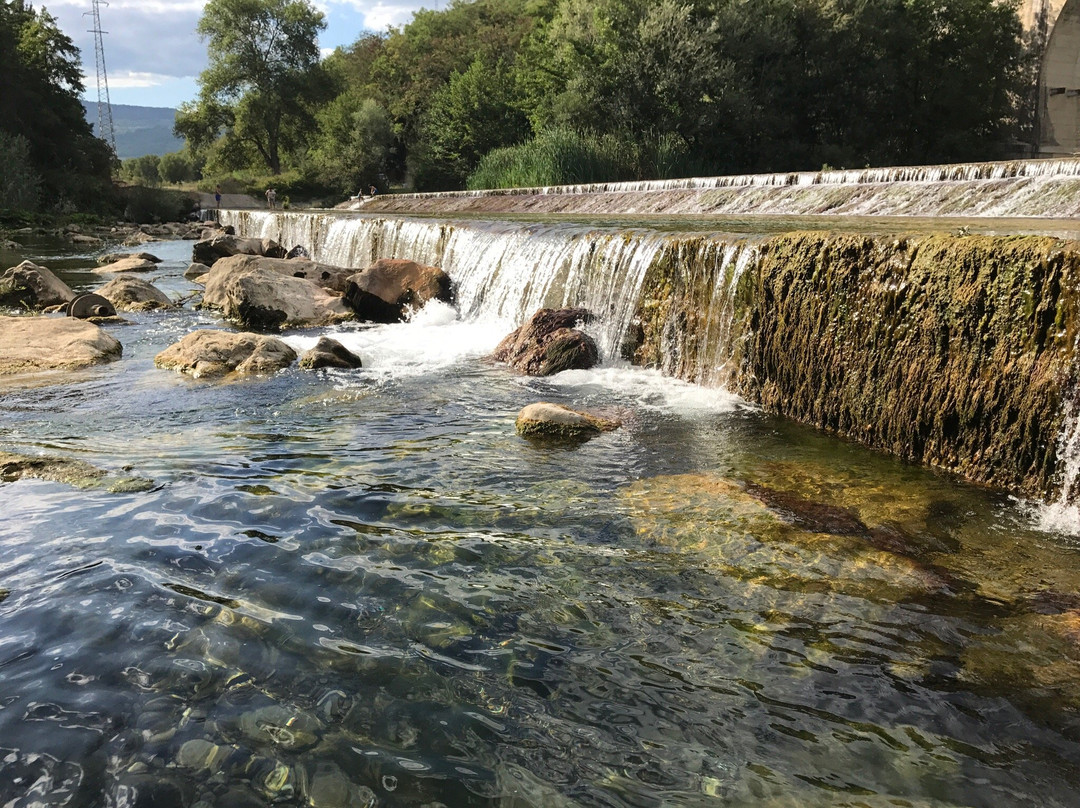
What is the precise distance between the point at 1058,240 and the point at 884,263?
1.07 metres

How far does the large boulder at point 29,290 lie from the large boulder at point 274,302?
2.44m

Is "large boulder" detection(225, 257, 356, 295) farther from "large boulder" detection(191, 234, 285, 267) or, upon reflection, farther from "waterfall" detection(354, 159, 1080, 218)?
"waterfall" detection(354, 159, 1080, 218)

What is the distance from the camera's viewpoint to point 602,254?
877 centimetres

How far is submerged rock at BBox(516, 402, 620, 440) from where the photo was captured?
5.67 m

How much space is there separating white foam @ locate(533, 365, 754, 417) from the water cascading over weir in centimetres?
17

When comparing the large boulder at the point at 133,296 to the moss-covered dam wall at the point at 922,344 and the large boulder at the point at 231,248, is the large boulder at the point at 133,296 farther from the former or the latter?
the moss-covered dam wall at the point at 922,344

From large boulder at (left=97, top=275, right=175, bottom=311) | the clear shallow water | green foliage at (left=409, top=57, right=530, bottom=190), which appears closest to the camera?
the clear shallow water

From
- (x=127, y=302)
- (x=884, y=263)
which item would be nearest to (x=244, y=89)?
(x=127, y=302)

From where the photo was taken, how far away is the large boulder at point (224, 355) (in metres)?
7.85

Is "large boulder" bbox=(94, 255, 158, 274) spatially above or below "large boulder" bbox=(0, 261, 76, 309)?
above

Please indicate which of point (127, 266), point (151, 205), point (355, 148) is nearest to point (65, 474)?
point (127, 266)

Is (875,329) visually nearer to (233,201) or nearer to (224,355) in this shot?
(224,355)

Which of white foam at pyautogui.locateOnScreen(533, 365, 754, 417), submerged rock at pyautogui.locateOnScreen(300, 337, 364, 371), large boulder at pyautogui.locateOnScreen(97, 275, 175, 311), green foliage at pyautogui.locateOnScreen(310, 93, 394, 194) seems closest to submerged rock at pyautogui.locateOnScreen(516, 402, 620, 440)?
white foam at pyautogui.locateOnScreen(533, 365, 754, 417)

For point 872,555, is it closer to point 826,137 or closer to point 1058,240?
point 1058,240
